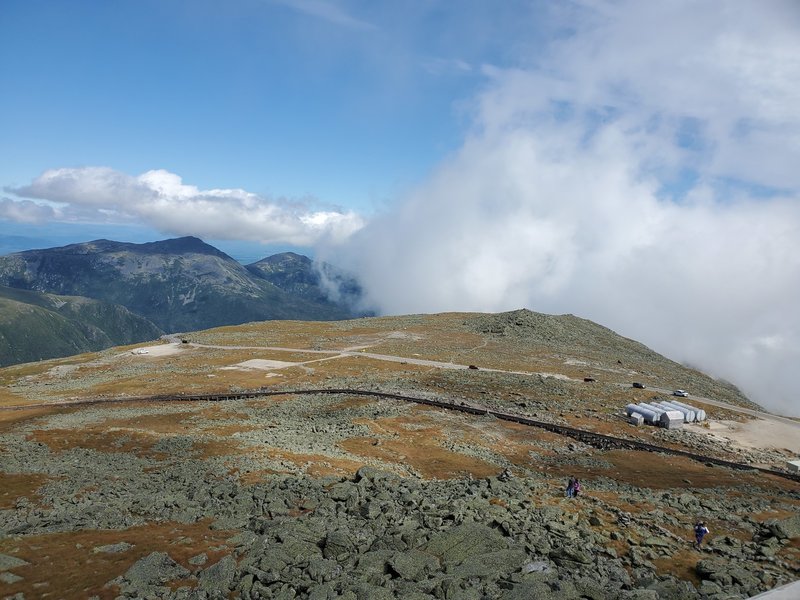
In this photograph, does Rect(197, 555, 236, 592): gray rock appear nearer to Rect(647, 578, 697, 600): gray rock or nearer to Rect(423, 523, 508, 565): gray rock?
Rect(423, 523, 508, 565): gray rock

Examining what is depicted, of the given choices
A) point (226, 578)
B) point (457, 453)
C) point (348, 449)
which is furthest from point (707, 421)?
point (226, 578)

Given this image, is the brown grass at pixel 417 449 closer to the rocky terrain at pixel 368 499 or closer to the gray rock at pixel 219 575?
the rocky terrain at pixel 368 499

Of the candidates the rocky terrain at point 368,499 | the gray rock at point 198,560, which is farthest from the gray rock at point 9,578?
the gray rock at point 198,560

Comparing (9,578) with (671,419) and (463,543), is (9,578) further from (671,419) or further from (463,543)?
(671,419)

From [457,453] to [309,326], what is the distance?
138 metres

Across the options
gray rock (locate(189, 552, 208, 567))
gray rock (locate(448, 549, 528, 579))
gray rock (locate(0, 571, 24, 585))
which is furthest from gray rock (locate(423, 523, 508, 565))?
gray rock (locate(0, 571, 24, 585))

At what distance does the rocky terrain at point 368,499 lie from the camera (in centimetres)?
2395

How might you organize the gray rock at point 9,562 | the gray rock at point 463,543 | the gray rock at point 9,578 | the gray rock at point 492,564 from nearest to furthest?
the gray rock at point 9,578 → the gray rock at point 9,562 → the gray rock at point 492,564 → the gray rock at point 463,543

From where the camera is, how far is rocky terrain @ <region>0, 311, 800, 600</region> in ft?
78.6

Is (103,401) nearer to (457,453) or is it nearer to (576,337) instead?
(457,453)

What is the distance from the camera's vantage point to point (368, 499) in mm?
33812

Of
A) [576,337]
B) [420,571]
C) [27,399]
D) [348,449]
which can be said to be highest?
[576,337]

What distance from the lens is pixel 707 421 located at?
7262 centimetres

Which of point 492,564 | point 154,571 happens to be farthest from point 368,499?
point 154,571
